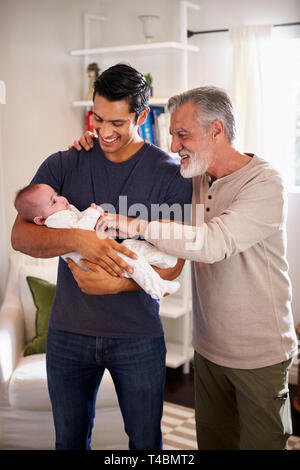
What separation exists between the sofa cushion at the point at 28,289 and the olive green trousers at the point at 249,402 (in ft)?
4.32

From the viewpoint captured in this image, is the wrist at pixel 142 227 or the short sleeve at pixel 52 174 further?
the short sleeve at pixel 52 174

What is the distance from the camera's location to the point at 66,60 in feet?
11.3

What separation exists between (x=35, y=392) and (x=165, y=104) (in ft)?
6.35

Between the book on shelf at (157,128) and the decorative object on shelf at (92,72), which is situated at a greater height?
the decorative object on shelf at (92,72)

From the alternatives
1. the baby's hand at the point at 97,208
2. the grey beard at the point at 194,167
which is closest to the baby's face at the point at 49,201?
the baby's hand at the point at 97,208

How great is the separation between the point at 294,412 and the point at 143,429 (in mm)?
1586

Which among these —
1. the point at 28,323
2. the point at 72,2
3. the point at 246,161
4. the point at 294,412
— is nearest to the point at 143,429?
the point at 246,161

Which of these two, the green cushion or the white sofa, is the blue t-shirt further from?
the green cushion

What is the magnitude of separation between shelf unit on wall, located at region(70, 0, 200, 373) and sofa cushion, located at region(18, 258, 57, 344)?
0.81 metres

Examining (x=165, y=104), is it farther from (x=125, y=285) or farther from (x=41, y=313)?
(x=125, y=285)

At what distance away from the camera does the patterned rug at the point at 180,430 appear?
2549mm

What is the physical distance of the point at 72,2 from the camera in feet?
11.2
